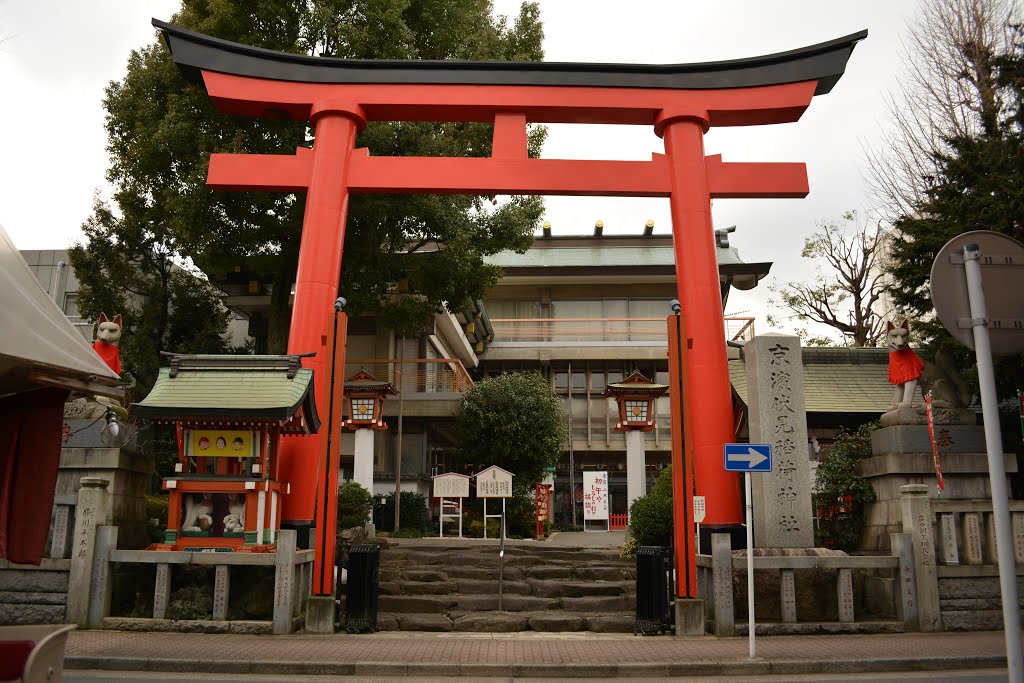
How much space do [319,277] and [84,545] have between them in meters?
4.49

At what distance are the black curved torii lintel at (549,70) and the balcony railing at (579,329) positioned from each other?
56.1 feet

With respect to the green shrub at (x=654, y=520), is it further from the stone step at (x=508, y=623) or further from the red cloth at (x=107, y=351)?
the red cloth at (x=107, y=351)

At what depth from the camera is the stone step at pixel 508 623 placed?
1055 cm

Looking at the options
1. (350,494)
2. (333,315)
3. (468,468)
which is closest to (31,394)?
(333,315)

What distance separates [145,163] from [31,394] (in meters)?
13.7

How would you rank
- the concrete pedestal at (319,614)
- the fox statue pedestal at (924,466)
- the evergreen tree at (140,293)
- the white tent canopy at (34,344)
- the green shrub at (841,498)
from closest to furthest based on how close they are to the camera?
the white tent canopy at (34,344) → the concrete pedestal at (319,614) → the fox statue pedestal at (924,466) → the green shrub at (841,498) → the evergreen tree at (140,293)

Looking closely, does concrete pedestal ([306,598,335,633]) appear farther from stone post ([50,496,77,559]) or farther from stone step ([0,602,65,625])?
stone post ([50,496,77,559])

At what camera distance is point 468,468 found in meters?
24.2

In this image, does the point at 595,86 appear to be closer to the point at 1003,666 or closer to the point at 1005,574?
the point at 1003,666

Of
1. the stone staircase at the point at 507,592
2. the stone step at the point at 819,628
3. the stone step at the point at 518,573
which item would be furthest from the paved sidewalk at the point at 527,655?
the stone step at the point at 518,573

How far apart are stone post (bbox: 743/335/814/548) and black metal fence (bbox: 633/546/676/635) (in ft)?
4.80

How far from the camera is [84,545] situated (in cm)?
967

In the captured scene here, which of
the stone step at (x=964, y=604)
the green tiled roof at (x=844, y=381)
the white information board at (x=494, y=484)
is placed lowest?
the stone step at (x=964, y=604)

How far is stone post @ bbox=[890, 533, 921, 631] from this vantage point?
382 inches
